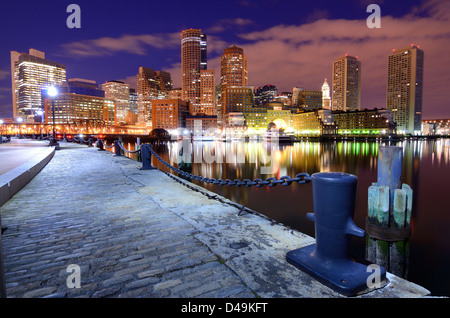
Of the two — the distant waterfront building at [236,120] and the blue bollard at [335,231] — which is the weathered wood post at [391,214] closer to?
the blue bollard at [335,231]

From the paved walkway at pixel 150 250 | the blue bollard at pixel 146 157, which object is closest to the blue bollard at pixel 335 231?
the paved walkway at pixel 150 250

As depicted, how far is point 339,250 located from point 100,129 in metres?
201

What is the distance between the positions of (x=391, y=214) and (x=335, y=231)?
331 cm

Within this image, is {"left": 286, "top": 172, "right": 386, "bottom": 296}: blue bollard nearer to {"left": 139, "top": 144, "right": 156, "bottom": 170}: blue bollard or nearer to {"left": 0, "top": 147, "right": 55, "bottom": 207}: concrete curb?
{"left": 0, "top": 147, "right": 55, "bottom": 207}: concrete curb

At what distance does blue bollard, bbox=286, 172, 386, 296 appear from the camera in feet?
10.4

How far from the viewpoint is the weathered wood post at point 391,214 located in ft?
18.3

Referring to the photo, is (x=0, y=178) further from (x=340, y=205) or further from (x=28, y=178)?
(x=340, y=205)

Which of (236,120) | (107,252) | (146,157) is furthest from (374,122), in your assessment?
(107,252)

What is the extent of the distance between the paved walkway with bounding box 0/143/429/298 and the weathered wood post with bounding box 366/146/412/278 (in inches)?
94.5

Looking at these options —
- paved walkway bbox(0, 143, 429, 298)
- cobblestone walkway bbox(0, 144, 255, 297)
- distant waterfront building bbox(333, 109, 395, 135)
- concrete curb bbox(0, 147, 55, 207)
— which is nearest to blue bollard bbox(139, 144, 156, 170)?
concrete curb bbox(0, 147, 55, 207)

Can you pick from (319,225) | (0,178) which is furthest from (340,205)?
(0,178)

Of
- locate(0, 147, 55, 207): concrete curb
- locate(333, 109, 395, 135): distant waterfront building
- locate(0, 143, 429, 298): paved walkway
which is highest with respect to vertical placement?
locate(333, 109, 395, 135): distant waterfront building

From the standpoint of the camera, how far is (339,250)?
3.30 m
